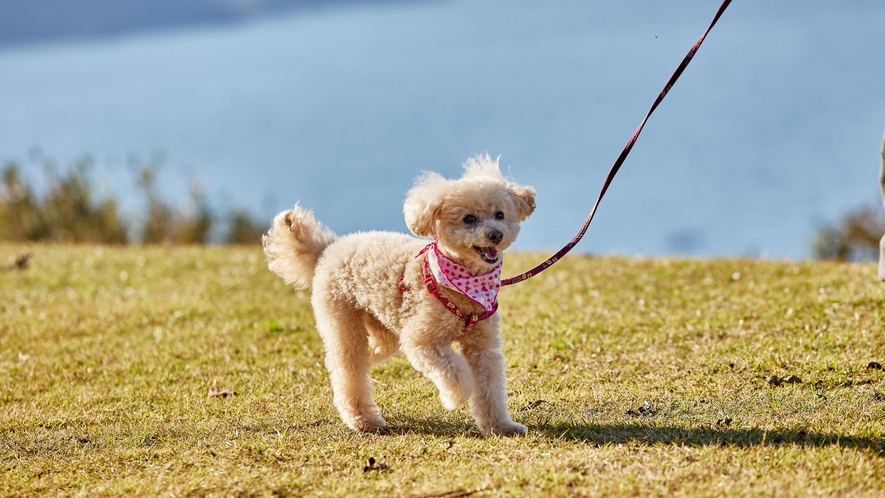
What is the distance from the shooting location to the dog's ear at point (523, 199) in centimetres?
516

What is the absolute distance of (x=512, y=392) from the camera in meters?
6.46

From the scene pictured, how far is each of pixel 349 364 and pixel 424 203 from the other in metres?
1.23

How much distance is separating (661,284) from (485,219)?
5.06 metres

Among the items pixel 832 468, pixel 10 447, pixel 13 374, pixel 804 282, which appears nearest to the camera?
pixel 832 468

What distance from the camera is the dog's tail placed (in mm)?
5922

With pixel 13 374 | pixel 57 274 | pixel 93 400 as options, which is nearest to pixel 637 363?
pixel 93 400

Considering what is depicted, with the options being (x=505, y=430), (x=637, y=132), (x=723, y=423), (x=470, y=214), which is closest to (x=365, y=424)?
(x=505, y=430)

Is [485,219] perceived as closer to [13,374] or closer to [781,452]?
[781,452]

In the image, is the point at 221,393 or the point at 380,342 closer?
A: the point at 380,342

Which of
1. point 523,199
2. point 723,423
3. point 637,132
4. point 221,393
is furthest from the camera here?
point 221,393

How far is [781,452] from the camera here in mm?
4723

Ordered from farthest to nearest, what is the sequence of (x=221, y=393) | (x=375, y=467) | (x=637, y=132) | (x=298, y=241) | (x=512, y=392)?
(x=221, y=393) → (x=512, y=392) → (x=298, y=241) → (x=637, y=132) → (x=375, y=467)

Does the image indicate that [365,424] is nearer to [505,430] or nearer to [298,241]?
[505,430]

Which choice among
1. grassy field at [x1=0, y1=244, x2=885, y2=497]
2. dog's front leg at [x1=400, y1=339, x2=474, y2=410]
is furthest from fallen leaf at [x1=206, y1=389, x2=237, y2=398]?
dog's front leg at [x1=400, y1=339, x2=474, y2=410]
